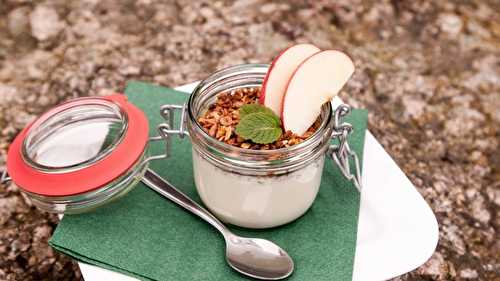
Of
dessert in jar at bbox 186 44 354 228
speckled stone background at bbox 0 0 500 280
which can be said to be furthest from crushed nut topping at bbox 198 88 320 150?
speckled stone background at bbox 0 0 500 280

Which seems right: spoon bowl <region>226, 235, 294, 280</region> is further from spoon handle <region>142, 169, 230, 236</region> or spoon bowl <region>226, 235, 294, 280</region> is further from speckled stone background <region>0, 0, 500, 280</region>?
speckled stone background <region>0, 0, 500, 280</region>

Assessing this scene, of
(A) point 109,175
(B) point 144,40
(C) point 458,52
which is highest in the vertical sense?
(A) point 109,175

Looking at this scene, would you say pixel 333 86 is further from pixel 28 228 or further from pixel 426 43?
pixel 426 43

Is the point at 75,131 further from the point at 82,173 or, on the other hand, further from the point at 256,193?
the point at 256,193

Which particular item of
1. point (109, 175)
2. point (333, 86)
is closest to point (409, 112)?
point (333, 86)

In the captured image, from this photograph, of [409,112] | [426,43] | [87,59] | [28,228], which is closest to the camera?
[28,228]

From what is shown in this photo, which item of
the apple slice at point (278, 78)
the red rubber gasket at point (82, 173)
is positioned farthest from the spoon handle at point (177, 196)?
the apple slice at point (278, 78)
